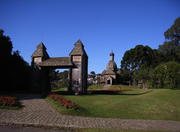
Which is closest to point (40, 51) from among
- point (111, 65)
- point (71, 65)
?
point (71, 65)

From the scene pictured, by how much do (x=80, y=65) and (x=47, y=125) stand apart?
22.1 m

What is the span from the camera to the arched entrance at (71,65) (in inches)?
1168

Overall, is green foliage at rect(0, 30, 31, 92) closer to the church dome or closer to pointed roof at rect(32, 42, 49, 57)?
pointed roof at rect(32, 42, 49, 57)

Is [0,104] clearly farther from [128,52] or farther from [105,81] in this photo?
[128,52]

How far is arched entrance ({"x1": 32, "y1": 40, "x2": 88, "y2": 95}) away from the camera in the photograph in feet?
97.3

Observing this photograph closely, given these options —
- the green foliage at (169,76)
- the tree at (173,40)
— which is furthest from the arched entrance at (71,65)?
the tree at (173,40)

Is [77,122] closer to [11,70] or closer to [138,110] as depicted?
[138,110]

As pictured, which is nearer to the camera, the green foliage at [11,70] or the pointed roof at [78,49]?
the green foliage at [11,70]

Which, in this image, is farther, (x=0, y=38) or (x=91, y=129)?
(x=0, y=38)

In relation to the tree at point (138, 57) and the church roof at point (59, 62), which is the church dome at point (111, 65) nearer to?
the tree at point (138, 57)

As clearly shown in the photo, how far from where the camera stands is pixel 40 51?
33531 millimetres

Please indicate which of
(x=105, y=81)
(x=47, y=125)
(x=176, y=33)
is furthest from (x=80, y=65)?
(x=105, y=81)

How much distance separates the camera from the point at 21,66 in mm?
33000

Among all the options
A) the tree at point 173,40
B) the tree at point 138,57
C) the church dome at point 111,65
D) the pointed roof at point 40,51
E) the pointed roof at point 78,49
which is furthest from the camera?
the church dome at point 111,65
